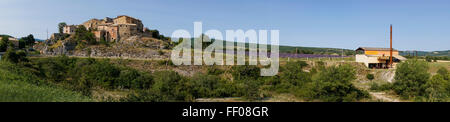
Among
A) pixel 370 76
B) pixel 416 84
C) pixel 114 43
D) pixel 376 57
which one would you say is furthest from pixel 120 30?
pixel 416 84

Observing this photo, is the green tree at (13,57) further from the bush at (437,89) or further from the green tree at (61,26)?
the green tree at (61,26)

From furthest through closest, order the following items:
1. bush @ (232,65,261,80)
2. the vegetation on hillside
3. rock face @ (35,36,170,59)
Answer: rock face @ (35,36,170,59)
bush @ (232,65,261,80)
the vegetation on hillside

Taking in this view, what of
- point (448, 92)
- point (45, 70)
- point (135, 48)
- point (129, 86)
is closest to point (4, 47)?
point (135, 48)

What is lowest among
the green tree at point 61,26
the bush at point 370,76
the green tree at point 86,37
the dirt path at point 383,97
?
the dirt path at point 383,97

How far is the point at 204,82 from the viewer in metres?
20.3

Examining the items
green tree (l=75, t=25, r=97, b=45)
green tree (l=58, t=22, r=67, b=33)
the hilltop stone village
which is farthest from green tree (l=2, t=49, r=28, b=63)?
green tree (l=58, t=22, r=67, b=33)

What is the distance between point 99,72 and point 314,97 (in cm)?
2029

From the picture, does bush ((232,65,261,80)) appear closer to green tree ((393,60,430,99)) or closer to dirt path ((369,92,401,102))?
dirt path ((369,92,401,102))

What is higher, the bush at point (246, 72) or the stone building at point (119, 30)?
the stone building at point (119, 30)

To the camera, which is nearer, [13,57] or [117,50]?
[13,57]

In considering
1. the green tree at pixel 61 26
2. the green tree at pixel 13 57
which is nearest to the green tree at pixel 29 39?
the green tree at pixel 61 26

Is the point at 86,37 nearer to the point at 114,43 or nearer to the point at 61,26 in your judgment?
the point at 114,43
